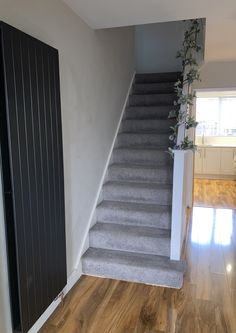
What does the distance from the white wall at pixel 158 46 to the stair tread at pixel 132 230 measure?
11.0ft

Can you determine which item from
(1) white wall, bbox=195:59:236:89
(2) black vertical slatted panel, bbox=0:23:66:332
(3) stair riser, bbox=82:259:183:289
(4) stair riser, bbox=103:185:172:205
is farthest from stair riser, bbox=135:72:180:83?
(3) stair riser, bbox=82:259:183:289

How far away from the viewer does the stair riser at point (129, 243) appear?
2637 millimetres

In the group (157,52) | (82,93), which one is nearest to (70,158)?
(82,93)

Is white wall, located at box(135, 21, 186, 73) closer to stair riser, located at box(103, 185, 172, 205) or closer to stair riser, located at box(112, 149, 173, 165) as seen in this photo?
stair riser, located at box(112, 149, 173, 165)

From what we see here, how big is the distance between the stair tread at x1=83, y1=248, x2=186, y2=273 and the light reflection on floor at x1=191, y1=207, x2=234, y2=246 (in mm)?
928

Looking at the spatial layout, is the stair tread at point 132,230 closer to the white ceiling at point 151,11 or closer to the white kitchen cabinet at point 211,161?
the white ceiling at point 151,11

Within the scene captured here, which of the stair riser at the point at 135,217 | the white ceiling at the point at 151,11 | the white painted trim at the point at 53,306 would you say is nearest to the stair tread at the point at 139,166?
the stair riser at the point at 135,217

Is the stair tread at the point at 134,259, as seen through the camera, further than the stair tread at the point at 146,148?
No

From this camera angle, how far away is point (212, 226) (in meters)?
3.83

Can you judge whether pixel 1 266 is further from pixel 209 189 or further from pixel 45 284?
pixel 209 189

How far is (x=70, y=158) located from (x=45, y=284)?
0.99 meters

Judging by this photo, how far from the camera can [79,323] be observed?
196 centimetres

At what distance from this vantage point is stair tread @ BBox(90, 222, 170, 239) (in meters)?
2.71

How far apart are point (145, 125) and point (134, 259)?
2048 millimetres
